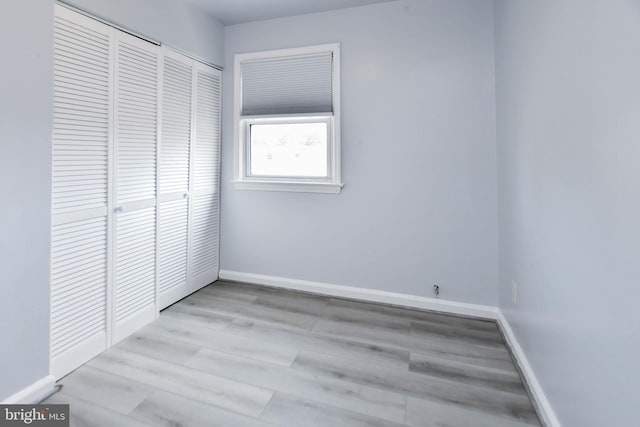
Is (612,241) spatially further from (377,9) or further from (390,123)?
(377,9)

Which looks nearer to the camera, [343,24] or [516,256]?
[516,256]

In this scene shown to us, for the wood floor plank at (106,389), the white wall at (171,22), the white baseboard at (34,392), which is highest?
the white wall at (171,22)

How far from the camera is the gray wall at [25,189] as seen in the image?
5.18ft

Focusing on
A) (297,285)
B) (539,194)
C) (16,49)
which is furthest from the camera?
(297,285)

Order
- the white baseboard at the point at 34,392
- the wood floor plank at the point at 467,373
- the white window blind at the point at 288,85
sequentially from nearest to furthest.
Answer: the white baseboard at the point at 34,392, the wood floor plank at the point at 467,373, the white window blind at the point at 288,85

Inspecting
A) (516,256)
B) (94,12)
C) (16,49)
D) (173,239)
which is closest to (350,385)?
(516,256)

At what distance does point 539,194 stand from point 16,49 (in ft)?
8.76

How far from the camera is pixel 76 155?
1.97m

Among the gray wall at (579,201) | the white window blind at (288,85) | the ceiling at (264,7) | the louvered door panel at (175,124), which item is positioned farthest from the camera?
the white window blind at (288,85)

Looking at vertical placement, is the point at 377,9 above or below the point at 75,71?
above

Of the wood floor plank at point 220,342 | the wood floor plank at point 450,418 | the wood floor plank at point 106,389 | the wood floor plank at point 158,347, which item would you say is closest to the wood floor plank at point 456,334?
the wood floor plank at point 450,418

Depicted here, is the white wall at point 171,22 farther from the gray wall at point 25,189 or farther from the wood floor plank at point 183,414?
the wood floor plank at point 183,414

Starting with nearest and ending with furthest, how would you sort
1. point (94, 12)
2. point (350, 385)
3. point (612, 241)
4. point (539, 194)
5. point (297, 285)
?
point (612, 241) < point (539, 194) < point (350, 385) < point (94, 12) < point (297, 285)

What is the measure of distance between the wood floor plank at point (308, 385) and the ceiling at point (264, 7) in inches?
110
